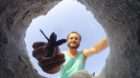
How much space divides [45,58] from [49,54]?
0.22ft

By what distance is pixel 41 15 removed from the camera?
248 cm

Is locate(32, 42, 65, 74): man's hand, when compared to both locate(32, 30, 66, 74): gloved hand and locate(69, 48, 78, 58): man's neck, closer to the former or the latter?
locate(32, 30, 66, 74): gloved hand

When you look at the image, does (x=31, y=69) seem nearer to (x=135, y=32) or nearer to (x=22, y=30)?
(x=22, y=30)

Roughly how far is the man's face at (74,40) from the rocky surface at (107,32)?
0.91m

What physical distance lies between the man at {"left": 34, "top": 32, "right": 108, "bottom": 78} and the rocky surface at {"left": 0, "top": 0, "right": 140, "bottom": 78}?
0.28 m

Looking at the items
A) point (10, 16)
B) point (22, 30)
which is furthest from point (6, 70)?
point (22, 30)

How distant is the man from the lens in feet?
8.33

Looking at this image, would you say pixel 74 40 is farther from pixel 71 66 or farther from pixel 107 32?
pixel 107 32

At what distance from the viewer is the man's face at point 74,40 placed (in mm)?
3162

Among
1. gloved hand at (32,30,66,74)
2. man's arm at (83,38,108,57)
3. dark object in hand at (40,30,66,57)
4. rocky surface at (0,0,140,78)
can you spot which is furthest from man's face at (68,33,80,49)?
rocky surface at (0,0,140,78)

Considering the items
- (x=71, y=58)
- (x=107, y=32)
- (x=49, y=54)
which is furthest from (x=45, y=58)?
(x=107, y=32)

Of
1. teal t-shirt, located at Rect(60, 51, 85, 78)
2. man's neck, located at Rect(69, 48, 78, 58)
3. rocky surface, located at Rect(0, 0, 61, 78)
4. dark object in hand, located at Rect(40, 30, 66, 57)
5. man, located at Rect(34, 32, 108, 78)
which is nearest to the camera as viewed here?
rocky surface, located at Rect(0, 0, 61, 78)

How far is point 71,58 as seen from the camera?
2.99m

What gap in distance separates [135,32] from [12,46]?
816 millimetres
